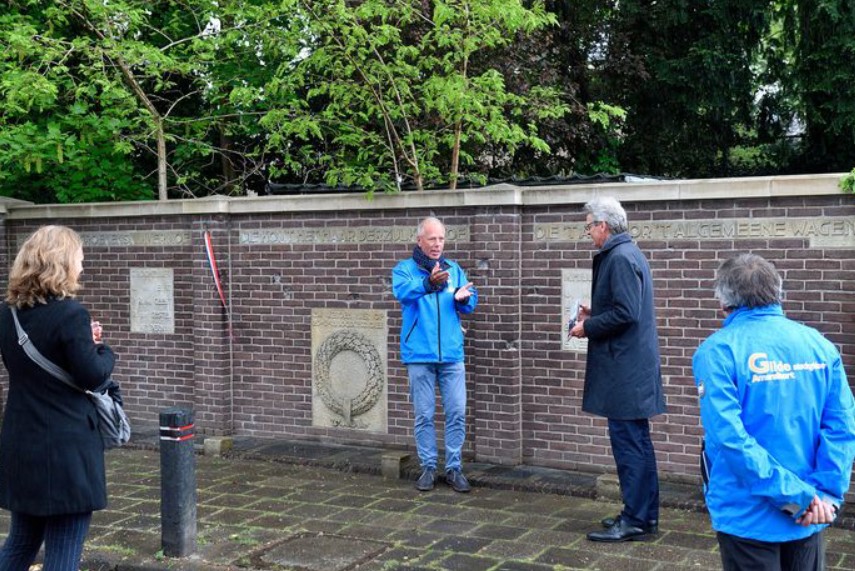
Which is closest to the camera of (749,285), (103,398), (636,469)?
(749,285)

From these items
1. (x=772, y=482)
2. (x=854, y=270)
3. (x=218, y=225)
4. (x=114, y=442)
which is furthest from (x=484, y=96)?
(x=772, y=482)

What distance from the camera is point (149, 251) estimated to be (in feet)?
34.2

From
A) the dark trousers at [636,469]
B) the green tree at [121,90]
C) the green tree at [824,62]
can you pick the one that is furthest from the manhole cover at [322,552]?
the green tree at [824,62]

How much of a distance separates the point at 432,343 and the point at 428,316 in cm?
20

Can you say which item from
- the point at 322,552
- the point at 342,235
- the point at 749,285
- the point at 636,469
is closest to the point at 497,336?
the point at 342,235

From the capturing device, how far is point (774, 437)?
12.4ft

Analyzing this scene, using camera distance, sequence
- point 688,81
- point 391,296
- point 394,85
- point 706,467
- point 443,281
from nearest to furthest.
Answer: point 706,467 → point 443,281 → point 391,296 → point 394,85 → point 688,81

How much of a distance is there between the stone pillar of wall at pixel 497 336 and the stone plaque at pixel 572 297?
38 centimetres

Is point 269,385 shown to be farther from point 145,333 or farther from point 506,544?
point 506,544

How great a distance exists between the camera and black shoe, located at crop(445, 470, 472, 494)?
7730mm

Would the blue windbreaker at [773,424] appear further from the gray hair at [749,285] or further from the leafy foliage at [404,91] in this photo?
the leafy foliage at [404,91]

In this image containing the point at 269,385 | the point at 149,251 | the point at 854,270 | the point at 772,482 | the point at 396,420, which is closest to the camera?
the point at 772,482

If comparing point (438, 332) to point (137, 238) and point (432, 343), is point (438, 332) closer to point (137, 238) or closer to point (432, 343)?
point (432, 343)

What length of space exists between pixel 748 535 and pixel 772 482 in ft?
0.76
